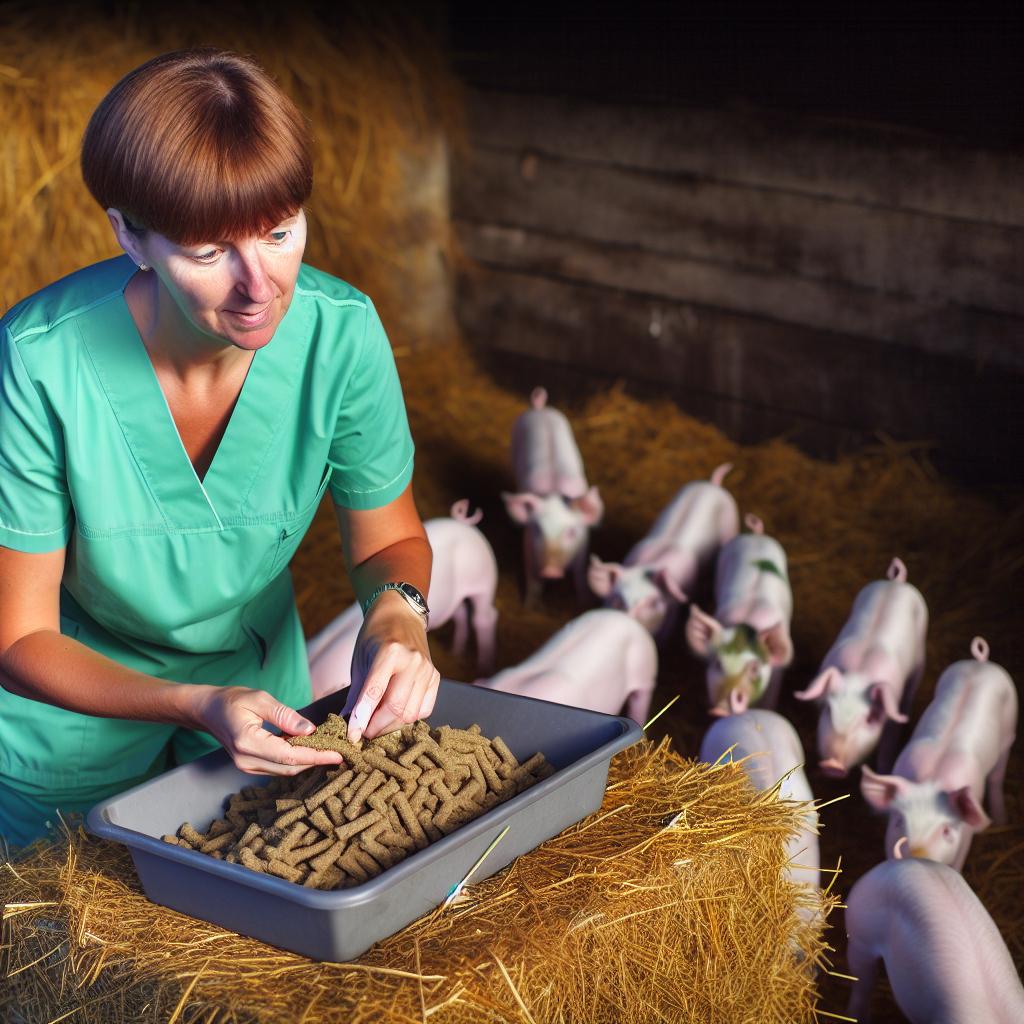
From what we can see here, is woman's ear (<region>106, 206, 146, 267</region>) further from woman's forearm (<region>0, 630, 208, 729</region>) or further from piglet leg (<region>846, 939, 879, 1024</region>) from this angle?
piglet leg (<region>846, 939, 879, 1024</region>)

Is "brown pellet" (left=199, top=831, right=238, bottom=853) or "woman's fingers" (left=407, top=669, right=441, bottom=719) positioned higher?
"woman's fingers" (left=407, top=669, right=441, bottom=719)

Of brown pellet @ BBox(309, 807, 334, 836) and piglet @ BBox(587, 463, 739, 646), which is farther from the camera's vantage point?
piglet @ BBox(587, 463, 739, 646)

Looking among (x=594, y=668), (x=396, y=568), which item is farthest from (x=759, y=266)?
(x=396, y=568)

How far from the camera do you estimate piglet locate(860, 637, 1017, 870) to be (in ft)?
8.61

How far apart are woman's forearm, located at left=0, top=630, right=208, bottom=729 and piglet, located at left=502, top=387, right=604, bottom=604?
220 centimetres

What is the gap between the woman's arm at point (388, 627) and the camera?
5.24ft

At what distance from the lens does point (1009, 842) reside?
2.91 m

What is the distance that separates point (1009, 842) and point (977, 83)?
1.99 m

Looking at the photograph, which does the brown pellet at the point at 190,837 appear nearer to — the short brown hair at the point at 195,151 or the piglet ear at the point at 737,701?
the short brown hair at the point at 195,151

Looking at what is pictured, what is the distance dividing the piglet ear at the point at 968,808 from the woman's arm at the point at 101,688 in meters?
1.54

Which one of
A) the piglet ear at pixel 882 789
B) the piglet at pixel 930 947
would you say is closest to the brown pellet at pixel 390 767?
the piglet at pixel 930 947

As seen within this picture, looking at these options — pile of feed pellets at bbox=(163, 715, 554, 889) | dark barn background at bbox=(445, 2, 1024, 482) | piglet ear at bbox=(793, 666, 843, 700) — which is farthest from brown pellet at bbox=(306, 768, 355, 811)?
dark barn background at bbox=(445, 2, 1024, 482)

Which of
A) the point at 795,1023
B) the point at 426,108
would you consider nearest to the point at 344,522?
the point at 795,1023

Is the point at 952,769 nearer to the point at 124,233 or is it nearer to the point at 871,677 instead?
the point at 871,677
